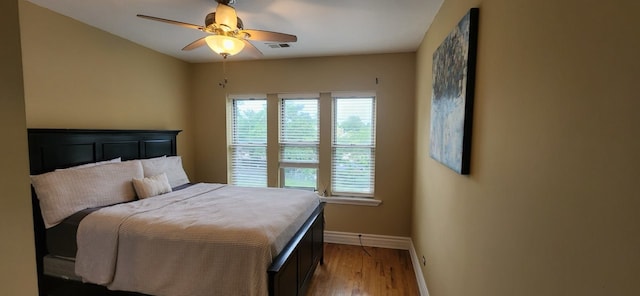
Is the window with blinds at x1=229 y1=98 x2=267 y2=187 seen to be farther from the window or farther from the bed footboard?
the bed footboard

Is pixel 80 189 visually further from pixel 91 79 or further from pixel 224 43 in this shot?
pixel 224 43

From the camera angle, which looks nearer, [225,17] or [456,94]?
[456,94]

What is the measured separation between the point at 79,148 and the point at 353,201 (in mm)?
3060

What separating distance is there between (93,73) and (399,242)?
4.06m

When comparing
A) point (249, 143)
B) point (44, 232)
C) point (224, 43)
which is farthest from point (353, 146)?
point (44, 232)

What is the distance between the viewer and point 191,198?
8.64 feet

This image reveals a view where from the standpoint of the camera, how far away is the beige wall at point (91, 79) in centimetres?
230

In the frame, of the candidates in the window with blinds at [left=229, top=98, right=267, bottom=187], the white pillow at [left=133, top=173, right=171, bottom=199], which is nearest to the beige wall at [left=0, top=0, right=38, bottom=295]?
the white pillow at [left=133, top=173, right=171, bottom=199]

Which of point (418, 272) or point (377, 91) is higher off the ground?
point (377, 91)

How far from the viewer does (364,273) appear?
2928 millimetres

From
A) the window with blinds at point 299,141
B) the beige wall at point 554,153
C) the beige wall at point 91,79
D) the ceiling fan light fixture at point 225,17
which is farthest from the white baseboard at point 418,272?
the beige wall at point 91,79

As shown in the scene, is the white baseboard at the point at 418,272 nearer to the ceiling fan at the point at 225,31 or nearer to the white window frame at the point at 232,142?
the white window frame at the point at 232,142

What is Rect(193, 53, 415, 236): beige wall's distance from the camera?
3.48 m

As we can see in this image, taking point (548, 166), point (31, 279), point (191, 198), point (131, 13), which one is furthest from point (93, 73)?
point (548, 166)
